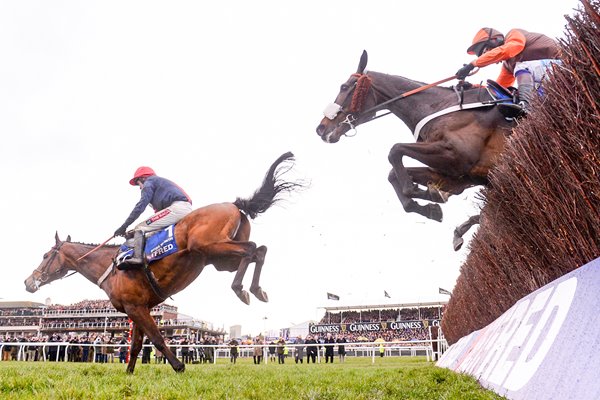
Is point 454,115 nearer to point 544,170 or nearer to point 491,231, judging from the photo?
point 491,231

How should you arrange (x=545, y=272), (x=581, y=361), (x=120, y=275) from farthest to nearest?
(x=120, y=275) → (x=545, y=272) → (x=581, y=361)

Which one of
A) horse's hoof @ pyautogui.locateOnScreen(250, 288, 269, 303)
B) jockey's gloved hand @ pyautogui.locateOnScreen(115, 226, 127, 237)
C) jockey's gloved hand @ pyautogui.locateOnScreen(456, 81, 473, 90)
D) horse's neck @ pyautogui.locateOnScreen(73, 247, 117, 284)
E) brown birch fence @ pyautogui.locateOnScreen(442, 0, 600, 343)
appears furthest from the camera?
horse's neck @ pyautogui.locateOnScreen(73, 247, 117, 284)

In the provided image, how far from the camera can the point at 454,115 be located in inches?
224

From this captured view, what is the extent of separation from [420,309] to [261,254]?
4888cm

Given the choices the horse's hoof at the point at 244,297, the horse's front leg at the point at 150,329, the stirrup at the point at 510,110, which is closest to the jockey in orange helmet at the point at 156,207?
the horse's front leg at the point at 150,329

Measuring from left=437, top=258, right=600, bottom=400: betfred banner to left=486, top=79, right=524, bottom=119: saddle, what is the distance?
270 cm

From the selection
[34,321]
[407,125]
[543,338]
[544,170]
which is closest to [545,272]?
[544,170]

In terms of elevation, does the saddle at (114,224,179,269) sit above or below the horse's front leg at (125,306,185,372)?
above

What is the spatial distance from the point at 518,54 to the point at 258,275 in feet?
15.0

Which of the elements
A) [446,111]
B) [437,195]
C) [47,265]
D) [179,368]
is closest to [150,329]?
[179,368]

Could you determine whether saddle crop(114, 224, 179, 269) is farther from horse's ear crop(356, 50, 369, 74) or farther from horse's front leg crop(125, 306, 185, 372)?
horse's ear crop(356, 50, 369, 74)

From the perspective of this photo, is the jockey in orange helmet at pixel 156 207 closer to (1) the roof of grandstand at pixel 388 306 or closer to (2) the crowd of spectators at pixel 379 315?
(1) the roof of grandstand at pixel 388 306

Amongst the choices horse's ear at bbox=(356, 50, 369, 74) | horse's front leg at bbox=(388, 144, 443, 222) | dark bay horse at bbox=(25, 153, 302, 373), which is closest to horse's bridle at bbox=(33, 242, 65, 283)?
dark bay horse at bbox=(25, 153, 302, 373)

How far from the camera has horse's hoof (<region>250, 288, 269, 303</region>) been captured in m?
7.50
